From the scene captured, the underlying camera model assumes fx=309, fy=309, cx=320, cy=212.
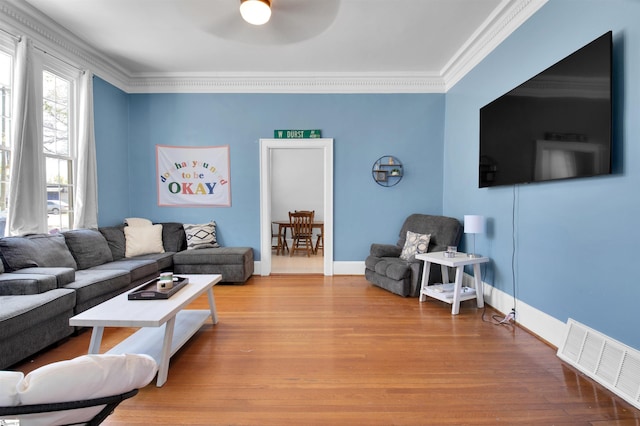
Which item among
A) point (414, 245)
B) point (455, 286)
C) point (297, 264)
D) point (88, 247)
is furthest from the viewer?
point (297, 264)

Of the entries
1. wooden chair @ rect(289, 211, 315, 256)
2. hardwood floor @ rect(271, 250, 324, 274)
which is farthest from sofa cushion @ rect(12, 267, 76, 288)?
wooden chair @ rect(289, 211, 315, 256)

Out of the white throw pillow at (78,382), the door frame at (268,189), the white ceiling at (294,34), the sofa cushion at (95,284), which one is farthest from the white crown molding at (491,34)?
the sofa cushion at (95,284)

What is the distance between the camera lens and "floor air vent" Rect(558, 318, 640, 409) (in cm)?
182

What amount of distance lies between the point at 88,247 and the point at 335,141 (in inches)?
Answer: 140

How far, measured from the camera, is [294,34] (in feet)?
11.1

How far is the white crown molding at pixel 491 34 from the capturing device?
114 inches

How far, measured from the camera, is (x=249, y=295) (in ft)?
12.8

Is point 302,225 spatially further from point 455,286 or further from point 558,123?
point 558,123

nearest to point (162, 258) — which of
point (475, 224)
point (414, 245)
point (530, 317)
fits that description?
point (414, 245)

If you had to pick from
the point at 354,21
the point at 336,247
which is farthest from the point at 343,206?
the point at 354,21

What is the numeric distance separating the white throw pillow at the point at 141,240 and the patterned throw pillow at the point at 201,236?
40 cm

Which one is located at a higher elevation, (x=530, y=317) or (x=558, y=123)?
(x=558, y=123)

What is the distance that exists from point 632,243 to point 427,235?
2285 millimetres

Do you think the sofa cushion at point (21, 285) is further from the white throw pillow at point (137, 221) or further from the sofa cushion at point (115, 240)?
the white throw pillow at point (137, 221)
